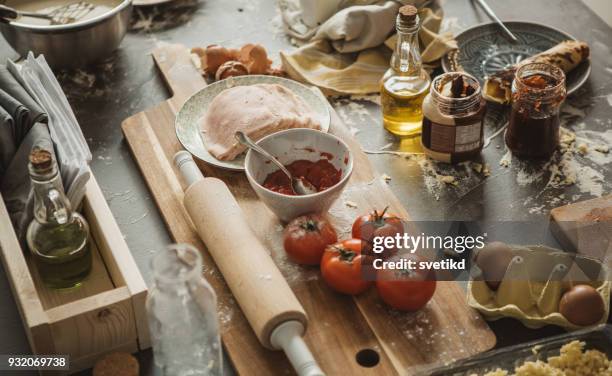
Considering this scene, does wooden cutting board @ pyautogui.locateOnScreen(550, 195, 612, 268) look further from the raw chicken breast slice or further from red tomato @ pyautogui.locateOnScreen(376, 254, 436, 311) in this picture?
the raw chicken breast slice

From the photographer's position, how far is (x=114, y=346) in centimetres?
141

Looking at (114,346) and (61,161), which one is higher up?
(61,161)

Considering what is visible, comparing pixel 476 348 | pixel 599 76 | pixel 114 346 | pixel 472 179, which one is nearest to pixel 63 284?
pixel 114 346

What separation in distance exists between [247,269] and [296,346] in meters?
0.16

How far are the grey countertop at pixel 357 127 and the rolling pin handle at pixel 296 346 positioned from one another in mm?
215

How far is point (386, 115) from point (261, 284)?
0.58 metres

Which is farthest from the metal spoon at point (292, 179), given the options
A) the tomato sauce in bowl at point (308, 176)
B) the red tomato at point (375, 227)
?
the red tomato at point (375, 227)

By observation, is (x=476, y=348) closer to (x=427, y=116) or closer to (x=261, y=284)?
(x=261, y=284)

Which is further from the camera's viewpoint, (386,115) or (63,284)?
(386,115)

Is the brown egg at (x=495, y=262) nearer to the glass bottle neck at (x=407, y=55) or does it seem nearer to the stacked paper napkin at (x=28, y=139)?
the glass bottle neck at (x=407, y=55)

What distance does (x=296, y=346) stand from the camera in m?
1.33

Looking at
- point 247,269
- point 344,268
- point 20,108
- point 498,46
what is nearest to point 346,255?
point 344,268

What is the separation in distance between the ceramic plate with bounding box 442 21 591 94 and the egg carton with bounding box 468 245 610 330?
59 cm

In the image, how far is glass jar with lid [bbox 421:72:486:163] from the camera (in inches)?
66.5
